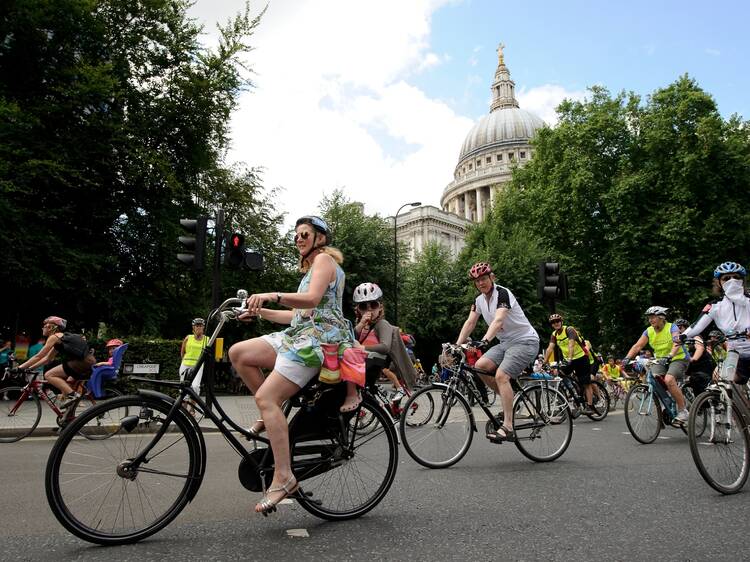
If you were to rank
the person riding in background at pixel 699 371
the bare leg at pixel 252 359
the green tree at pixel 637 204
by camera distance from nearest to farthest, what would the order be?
the bare leg at pixel 252 359 → the person riding in background at pixel 699 371 → the green tree at pixel 637 204

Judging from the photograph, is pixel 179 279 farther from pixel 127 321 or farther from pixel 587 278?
pixel 587 278

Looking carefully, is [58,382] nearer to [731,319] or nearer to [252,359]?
[252,359]

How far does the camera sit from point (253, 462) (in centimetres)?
341

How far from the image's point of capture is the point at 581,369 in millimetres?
11312

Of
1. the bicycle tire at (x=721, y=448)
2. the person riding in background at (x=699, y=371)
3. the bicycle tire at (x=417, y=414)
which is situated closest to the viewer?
the bicycle tire at (x=721, y=448)

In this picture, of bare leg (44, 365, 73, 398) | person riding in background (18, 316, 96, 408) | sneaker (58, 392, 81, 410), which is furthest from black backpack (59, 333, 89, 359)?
sneaker (58, 392, 81, 410)

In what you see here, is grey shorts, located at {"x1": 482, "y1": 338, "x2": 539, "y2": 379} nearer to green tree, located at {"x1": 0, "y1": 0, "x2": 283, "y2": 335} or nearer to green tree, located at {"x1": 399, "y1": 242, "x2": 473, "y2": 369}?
green tree, located at {"x1": 0, "y1": 0, "x2": 283, "y2": 335}

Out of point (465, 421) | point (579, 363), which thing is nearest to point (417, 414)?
point (465, 421)

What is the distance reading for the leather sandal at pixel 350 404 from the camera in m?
3.65

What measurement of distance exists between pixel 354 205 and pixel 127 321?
17.0 metres

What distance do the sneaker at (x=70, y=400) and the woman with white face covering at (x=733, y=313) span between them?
809 centimetres

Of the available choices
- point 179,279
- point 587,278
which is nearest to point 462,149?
point 587,278

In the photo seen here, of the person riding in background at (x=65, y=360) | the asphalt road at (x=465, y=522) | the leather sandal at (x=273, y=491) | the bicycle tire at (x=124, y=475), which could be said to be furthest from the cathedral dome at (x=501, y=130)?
the bicycle tire at (x=124, y=475)

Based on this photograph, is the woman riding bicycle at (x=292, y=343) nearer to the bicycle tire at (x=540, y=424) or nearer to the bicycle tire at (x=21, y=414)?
the bicycle tire at (x=540, y=424)
